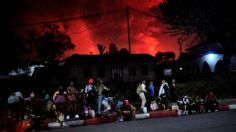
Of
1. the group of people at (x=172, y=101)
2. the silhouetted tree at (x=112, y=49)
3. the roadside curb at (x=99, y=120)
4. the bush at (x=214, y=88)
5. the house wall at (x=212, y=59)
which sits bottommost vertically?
the roadside curb at (x=99, y=120)

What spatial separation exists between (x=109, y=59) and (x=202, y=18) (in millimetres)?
22332

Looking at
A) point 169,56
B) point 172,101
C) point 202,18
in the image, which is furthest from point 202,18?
point 169,56

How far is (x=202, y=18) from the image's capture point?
27719 mm

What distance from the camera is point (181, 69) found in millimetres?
59969

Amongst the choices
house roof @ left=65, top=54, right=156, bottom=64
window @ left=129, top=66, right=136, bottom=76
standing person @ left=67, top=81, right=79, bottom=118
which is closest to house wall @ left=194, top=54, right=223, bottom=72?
house roof @ left=65, top=54, right=156, bottom=64

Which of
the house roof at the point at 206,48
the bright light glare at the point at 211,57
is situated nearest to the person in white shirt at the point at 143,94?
the house roof at the point at 206,48

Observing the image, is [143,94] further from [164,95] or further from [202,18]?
[202,18]

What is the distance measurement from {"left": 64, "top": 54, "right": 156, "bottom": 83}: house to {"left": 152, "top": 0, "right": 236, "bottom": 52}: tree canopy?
712 inches

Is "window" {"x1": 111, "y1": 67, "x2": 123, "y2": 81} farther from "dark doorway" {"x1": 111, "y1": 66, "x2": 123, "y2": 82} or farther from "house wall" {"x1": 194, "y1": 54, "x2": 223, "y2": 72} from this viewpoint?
→ "house wall" {"x1": 194, "y1": 54, "x2": 223, "y2": 72}

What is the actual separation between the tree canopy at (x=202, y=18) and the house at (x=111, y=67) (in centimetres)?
1808

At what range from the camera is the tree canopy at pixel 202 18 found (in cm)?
2719

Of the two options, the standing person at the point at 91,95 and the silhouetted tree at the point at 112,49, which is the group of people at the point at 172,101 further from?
the silhouetted tree at the point at 112,49

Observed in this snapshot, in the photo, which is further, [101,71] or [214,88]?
[101,71]

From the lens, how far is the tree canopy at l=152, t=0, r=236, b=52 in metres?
27.2
